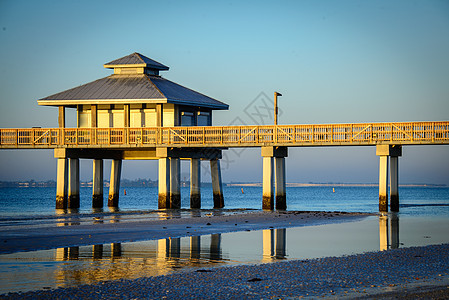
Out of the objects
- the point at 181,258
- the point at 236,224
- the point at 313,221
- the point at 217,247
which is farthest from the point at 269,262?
the point at 313,221

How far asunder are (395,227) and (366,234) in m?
4.63

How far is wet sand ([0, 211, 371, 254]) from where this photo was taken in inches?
905

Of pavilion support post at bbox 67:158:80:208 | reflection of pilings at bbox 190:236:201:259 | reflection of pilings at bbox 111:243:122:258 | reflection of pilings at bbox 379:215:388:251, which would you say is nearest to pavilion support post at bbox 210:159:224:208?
pavilion support post at bbox 67:158:80:208

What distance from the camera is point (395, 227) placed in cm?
3256

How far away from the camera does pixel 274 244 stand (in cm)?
2391

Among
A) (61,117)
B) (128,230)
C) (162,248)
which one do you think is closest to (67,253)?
(162,248)

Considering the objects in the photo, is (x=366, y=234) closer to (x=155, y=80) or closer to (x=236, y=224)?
(x=236, y=224)

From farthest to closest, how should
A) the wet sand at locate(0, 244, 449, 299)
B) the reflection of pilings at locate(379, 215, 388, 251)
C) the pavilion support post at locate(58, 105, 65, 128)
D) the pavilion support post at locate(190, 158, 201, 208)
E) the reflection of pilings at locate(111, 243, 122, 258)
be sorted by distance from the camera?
the pavilion support post at locate(190, 158, 201, 208)
the pavilion support post at locate(58, 105, 65, 128)
the reflection of pilings at locate(379, 215, 388, 251)
the reflection of pilings at locate(111, 243, 122, 258)
the wet sand at locate(0, 244, 449, 299)

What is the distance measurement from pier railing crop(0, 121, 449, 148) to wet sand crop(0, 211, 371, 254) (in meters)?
6.05

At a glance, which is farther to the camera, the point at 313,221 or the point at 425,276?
the point at 313,221

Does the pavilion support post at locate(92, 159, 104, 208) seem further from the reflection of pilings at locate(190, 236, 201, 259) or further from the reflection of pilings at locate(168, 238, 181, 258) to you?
the reflection of pilings at locate(168, 238, 181, 258)

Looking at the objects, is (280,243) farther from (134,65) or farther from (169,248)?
(134,65)

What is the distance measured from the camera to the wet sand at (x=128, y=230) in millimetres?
22984

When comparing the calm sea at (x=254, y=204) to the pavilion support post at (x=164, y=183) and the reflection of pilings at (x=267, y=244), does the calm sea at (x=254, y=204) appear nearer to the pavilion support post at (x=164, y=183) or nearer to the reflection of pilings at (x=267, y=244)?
the pavilion support post at (x=164, y=183)
